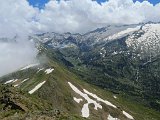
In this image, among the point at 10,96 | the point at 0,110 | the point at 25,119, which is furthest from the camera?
the point at 10,96

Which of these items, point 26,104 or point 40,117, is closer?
point 40,117

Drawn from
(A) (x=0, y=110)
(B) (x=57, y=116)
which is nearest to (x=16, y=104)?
(A) (x=0, y=110)

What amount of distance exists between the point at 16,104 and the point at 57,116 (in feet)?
67.8

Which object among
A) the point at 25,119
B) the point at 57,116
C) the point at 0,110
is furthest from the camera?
the point at 0,110

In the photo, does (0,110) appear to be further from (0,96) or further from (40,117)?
(40,117)


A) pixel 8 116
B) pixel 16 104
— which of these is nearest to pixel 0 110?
pixel 16 104

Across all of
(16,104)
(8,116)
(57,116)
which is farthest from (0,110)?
(57,116)

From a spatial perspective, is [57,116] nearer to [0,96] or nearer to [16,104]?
[16,104]

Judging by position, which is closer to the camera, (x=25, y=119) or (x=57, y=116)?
(x=25, y=119)

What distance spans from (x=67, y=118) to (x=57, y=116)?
2405 mm

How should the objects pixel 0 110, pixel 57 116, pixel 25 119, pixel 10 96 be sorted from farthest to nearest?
pixel 10 96 < pixel 0 110 < pixel 57 116 < pixel 25 119

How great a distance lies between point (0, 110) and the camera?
335ft

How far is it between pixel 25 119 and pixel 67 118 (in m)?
10.7

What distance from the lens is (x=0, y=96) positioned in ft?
385
